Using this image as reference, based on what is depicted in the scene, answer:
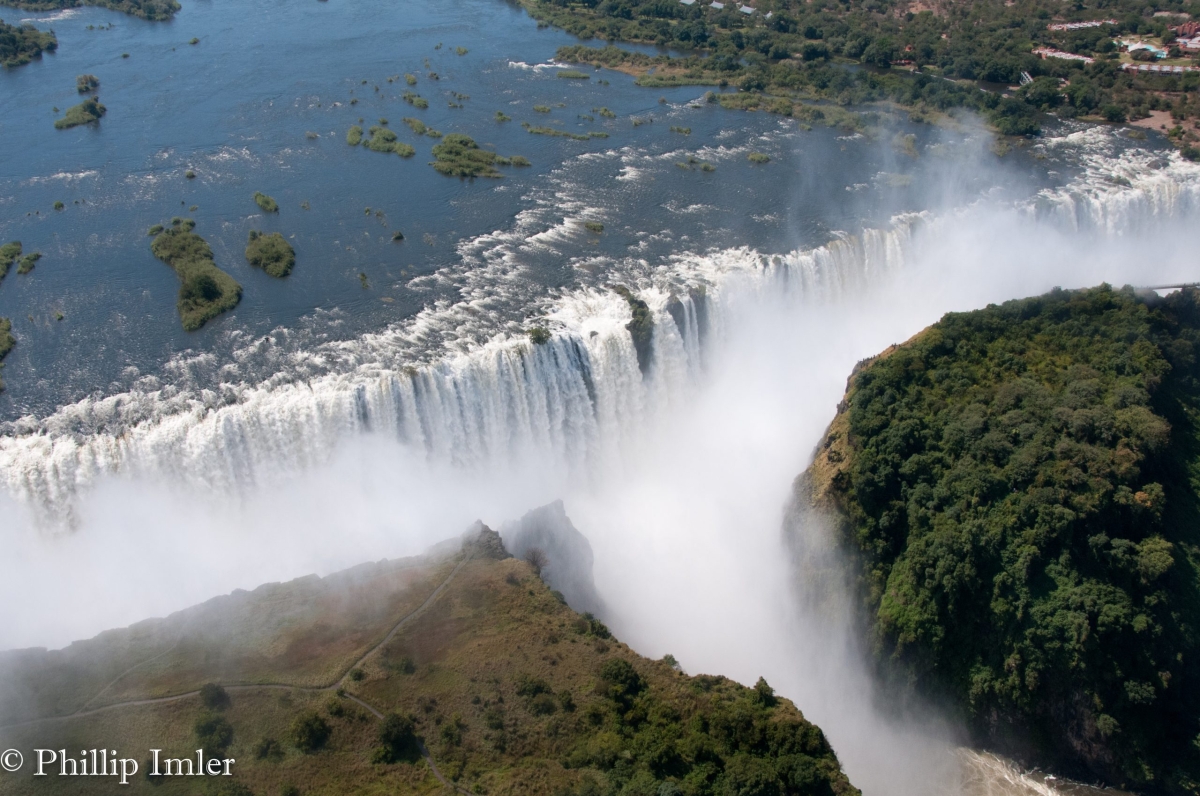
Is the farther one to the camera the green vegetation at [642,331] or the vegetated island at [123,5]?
the vegetated island at [123,5]

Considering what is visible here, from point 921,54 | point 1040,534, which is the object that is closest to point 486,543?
point 1040,534

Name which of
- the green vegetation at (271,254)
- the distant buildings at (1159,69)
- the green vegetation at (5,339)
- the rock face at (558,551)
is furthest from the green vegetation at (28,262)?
the distant buildings at (1159,69)

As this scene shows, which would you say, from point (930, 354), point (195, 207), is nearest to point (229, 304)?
point (195, 207)

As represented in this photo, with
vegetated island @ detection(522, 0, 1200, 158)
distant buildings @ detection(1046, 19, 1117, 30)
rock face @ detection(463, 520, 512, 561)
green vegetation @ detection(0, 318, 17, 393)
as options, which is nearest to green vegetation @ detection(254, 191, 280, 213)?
green vegetation @ detection(0, 318, 17, 393)

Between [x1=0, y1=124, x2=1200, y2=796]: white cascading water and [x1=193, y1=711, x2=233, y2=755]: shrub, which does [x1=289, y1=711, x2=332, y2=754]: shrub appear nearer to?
[x1=193, y1=711, x2=233, y2=755]: shrub

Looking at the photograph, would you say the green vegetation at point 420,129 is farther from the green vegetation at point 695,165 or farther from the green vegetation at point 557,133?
the green vegetation at point 695,165

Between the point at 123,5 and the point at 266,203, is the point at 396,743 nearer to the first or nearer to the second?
the point at 266,203
